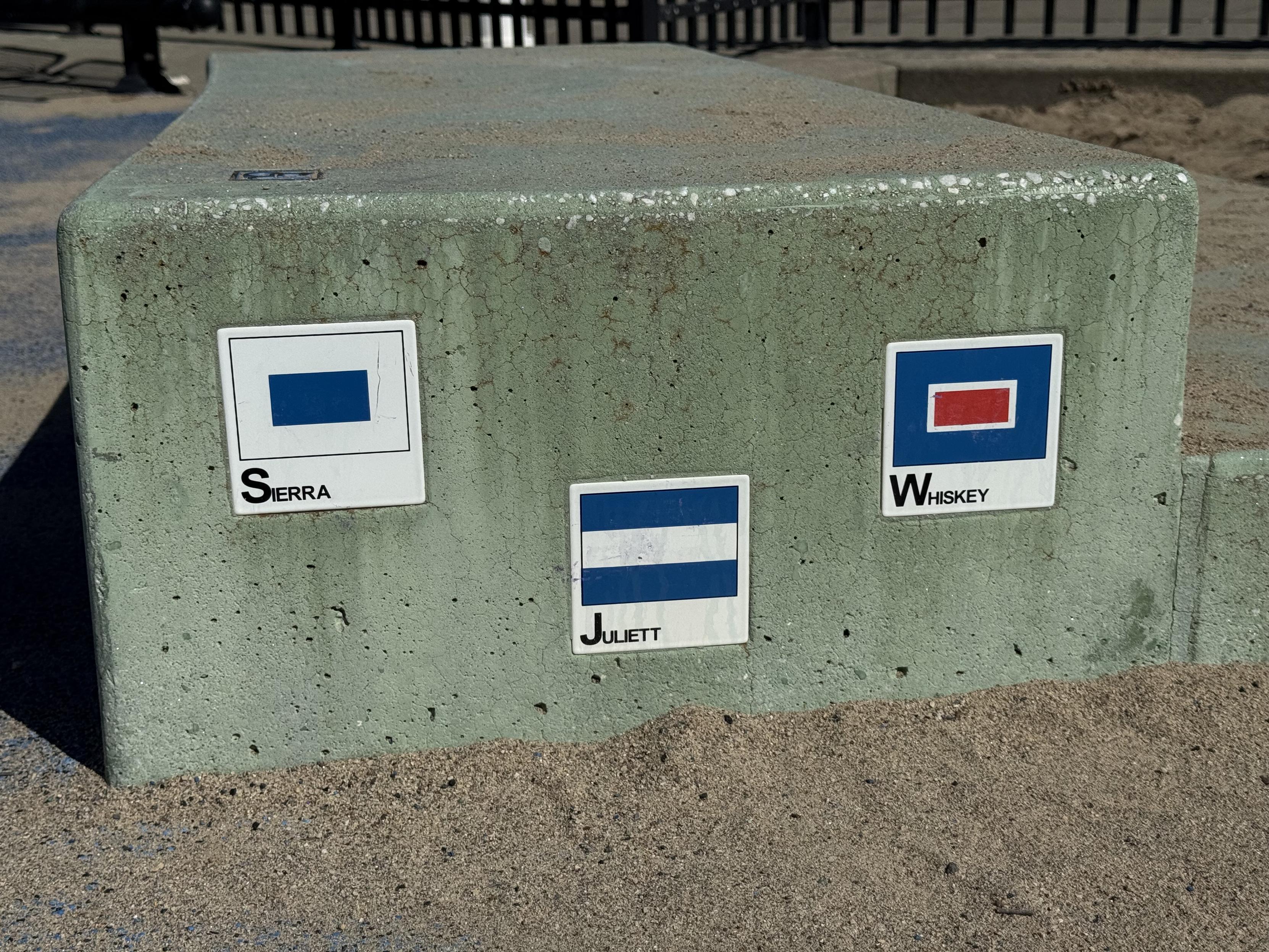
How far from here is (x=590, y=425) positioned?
96.9 inches

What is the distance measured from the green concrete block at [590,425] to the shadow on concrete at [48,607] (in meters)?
0.31

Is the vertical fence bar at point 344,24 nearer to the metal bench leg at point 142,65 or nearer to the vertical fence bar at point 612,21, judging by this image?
the metal bench leg at point 142,65

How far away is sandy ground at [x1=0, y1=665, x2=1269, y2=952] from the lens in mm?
2131

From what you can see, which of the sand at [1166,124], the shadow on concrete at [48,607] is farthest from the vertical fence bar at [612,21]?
the shadow on concrete at [48,607]

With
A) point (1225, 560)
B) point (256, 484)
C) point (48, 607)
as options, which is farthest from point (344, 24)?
point (1225, 560)

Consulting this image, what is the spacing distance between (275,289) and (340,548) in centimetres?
46

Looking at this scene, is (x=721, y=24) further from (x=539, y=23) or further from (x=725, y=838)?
(x=725, y=838)

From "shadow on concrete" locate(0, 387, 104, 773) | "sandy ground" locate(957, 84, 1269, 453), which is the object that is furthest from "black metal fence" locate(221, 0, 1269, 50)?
"shadow on concrete" locate(0, 387, 104, 773)

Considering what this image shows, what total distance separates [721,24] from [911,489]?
35.5 ft

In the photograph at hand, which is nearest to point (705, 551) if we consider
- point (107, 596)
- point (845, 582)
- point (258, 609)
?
point (845, 582)

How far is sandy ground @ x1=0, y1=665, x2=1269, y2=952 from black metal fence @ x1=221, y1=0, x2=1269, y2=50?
6475mm

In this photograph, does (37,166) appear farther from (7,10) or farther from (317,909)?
(317,909)

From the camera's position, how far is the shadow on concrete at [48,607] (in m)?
2.75

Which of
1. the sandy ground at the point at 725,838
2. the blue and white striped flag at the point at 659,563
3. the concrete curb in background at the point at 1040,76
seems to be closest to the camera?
the sandy ground at the point at 725,838
